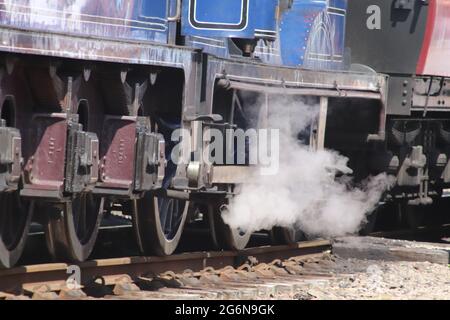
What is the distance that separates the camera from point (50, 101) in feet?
25.0

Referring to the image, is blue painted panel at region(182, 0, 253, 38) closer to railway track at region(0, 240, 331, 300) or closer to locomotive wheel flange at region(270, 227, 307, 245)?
railway track at region(0, 240, 331, 300)

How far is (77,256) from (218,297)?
99cm

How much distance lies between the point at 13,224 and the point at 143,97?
1278 millimetres

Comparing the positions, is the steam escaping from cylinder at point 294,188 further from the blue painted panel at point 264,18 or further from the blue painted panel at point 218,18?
the blue painted panel at point 218,18

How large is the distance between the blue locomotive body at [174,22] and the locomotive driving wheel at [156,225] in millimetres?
1214

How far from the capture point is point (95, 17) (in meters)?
7.85

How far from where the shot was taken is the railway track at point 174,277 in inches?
315

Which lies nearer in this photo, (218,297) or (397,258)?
(218,297)

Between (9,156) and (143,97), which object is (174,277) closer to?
(143,97)

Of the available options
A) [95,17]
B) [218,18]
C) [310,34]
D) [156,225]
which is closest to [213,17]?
[218,18]

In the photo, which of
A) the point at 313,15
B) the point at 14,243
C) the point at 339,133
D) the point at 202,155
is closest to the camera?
the point at 14,243

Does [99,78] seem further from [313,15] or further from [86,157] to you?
[313,15]

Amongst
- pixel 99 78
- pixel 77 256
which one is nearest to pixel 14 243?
pixel 77 256

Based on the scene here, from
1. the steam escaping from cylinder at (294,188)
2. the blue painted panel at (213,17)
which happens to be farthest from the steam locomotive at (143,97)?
the steam escaping from cylinder at (294,188)
